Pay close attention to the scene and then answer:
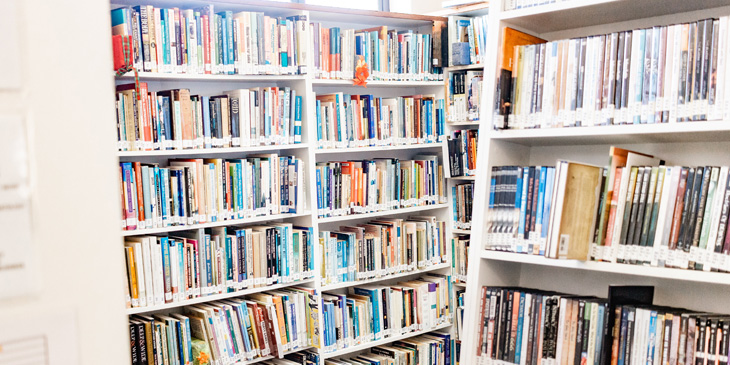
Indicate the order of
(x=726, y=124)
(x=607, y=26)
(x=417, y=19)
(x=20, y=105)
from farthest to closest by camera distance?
(x=417, y=19)
(x=607, y=26)
(x=726, y=124)
(x=20, y=105)

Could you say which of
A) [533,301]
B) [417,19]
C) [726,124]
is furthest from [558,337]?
[417,19]

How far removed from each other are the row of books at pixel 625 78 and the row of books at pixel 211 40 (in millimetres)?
1269

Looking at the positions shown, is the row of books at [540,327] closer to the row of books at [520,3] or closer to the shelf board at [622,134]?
the shelf board at [622,134]

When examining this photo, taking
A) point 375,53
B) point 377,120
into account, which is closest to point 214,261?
point 377,120

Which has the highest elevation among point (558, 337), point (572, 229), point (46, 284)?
point (46, 284)

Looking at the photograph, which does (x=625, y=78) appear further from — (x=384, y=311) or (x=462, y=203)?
(x=384, y=311)

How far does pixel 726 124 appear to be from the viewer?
1879mm

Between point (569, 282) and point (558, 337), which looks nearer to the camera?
point (558, 337)

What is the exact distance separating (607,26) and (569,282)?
93 cm

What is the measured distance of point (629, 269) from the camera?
2.06 meters

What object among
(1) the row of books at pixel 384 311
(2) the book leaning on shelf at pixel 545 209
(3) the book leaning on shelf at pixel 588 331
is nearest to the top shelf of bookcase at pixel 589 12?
(2) the book leaning on shelf at pixel 545 209

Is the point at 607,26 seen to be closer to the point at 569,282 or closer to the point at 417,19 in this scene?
the point at 569,282

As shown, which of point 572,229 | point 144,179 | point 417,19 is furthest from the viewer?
point 417,19

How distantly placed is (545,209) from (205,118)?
1543 mm
